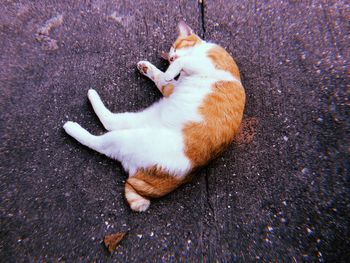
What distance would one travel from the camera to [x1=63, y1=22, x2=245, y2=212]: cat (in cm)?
170

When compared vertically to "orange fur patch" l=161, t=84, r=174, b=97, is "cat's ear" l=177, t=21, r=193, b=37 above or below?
above

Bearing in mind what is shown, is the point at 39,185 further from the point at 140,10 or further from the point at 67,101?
the point at 140,10

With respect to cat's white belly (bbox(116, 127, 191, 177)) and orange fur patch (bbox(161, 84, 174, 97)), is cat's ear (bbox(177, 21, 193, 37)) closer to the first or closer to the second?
Result: orange fur patch (bbox(161, 84, 174, 97))

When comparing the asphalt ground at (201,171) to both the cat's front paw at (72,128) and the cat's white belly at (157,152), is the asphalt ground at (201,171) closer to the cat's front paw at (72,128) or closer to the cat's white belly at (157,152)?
the cat's front paw at (72,128)

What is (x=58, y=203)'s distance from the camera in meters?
1.86

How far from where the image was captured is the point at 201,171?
2047 mm

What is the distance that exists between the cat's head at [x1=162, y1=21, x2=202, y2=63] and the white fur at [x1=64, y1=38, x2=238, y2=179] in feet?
0.04

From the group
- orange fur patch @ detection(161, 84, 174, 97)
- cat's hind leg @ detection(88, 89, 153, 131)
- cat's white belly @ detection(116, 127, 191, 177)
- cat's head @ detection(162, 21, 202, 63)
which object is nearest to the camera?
cat's white belly @ detection(116, 127, 191, 177)

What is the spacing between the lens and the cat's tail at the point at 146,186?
1.70m

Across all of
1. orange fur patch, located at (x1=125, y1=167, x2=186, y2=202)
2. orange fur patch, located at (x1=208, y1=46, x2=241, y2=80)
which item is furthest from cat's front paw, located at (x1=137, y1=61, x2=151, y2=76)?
orange fur patch, located at (x1=125, y1=167, x2=186, y2=202)

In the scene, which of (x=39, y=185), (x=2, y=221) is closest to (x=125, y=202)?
(x=39, y=185)

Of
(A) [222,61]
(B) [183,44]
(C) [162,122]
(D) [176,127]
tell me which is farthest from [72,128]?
(A) [222,61]

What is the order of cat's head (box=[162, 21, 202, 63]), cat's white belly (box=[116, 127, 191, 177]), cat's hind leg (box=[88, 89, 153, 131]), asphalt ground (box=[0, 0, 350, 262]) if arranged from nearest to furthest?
cat's white belly (box=[116, 127, 191, 177]), asphalt ground (box=[0, 0, 350, 262]), cat's hind leg (box=[88, 89, 153, 131]), cat's head (box=[162, 21, 202, 63])

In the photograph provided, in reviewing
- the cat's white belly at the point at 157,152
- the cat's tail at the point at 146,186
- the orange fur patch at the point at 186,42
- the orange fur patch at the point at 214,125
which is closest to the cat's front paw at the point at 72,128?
the cat's white belly at the point at 157,152
